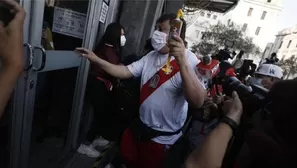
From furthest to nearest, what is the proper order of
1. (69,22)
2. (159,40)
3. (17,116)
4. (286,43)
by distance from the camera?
(286,43) → (69,22) → (159,40) → (17,116)

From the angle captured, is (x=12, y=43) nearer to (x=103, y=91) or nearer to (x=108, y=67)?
(x=108, y=67)

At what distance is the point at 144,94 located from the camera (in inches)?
69.1

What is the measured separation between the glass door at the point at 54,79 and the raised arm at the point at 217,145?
4.01ft

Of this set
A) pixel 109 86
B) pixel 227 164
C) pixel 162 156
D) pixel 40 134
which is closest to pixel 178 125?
pixel 162 156

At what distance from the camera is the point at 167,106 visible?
5.45 feet

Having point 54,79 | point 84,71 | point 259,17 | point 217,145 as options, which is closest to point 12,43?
point 217,145

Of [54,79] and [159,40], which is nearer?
[159,40]

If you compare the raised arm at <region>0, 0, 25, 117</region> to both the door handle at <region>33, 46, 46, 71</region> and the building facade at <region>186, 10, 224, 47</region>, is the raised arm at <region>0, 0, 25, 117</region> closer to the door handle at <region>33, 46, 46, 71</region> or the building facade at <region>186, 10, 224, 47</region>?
the door handle at <region>33, 46, 46, 71</region>

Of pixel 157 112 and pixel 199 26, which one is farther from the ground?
pixel 199 26

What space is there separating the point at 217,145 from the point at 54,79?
84.0 inches

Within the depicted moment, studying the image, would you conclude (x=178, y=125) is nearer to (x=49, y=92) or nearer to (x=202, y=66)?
(x=202, y=66)

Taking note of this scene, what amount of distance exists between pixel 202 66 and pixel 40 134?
215cm

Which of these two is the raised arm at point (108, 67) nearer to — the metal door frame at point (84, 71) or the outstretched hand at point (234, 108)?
the metal door frame at point (84, 71)

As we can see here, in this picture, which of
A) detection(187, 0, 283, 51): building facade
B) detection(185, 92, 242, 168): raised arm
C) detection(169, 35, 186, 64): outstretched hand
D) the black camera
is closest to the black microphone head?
detection(169, 35, 186, 64): outstretched hand
